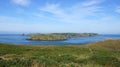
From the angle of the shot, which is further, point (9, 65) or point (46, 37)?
point (46, 37)

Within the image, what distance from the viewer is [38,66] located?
9.02 m

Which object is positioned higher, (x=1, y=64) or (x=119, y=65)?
(x=1, y=64)

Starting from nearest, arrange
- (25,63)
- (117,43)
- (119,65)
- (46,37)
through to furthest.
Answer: (25,63)
(119,65)
(117,43)
(46,37)

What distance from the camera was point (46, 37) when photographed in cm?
13862

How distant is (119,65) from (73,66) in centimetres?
407

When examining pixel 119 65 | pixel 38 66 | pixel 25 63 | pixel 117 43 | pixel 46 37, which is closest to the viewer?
pixel 38 66

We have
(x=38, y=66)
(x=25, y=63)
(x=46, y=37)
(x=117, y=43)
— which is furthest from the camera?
(x=46, y=37)

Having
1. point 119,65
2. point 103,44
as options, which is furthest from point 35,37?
point 119,65

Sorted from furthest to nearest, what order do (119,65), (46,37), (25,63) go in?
(46,37) < (119,65) < (25,63)

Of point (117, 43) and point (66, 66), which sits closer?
point (66, 66)

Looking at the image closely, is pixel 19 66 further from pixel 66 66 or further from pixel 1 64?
pixel 66 66

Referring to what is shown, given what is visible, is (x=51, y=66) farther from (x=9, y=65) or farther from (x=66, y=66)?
(x=9, y=65)

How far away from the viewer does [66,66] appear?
995 centimetres

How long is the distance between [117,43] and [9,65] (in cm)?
4104
